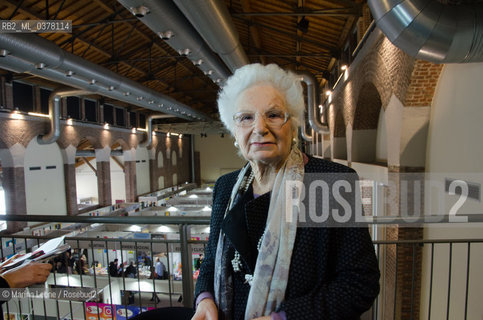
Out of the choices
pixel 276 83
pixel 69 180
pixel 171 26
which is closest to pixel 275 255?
pixel 276 83

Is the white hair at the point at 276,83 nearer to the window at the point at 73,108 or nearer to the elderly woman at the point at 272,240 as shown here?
the elderly woman at the point at 272,240

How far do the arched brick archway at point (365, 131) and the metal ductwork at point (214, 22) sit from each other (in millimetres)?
3651

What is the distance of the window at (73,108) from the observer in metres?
13.5

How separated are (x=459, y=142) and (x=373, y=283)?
3.52 metres

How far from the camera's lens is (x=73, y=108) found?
13.7 meters

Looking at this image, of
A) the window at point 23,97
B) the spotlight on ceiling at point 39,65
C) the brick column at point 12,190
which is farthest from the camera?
the window at point 23,97

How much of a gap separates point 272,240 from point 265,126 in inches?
17.8

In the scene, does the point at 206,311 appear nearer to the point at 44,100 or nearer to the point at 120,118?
the point at 44,100

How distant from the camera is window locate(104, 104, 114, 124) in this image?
16127 millimetres

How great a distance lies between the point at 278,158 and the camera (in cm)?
118

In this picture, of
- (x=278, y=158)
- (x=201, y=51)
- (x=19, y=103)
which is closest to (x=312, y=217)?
(x=278, y=158)

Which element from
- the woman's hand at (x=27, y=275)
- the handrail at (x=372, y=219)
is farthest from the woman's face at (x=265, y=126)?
the woman's hand at (x=27, y=275)

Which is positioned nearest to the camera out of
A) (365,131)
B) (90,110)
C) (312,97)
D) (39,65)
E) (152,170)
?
(39,65)

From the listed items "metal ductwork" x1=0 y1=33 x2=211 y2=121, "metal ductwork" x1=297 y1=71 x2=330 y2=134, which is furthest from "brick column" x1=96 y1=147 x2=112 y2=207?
"metal ductwork" x1=297 y1=71 x2=330 y2=134
